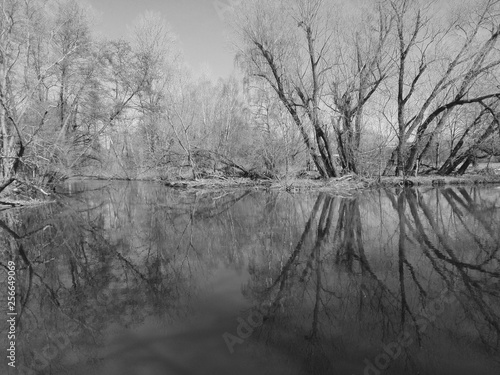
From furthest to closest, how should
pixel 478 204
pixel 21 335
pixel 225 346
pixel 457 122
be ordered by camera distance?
pixel 457 122
pixel 478 204
pixel 21 335
pixel 225 346

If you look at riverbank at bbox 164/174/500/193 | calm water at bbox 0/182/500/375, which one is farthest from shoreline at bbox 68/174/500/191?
calm water at bbox 0/182/500/375

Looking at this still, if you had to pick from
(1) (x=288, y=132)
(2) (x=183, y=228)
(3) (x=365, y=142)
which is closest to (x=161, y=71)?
(1) (x=288, y=132)

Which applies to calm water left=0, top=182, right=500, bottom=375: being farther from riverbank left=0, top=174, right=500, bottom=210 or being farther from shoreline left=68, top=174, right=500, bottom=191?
shoreline left=68, top=174, right=500, bottom=191

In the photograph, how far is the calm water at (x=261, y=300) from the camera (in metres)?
2.27

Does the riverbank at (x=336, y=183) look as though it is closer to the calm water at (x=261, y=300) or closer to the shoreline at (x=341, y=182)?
the shoreline at (x=341, y=182)

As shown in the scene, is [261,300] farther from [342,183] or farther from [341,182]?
[341,182]

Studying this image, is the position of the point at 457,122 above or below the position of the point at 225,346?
above

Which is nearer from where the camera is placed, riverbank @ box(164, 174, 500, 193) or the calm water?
the calm water

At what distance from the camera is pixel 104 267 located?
4.46 meters

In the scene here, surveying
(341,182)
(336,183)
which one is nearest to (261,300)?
(336,183)

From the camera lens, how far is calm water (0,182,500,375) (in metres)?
2.27

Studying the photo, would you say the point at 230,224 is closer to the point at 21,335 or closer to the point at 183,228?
the point at 183,228

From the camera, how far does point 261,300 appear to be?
10.8 ft

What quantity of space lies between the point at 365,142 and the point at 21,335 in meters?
20.0
